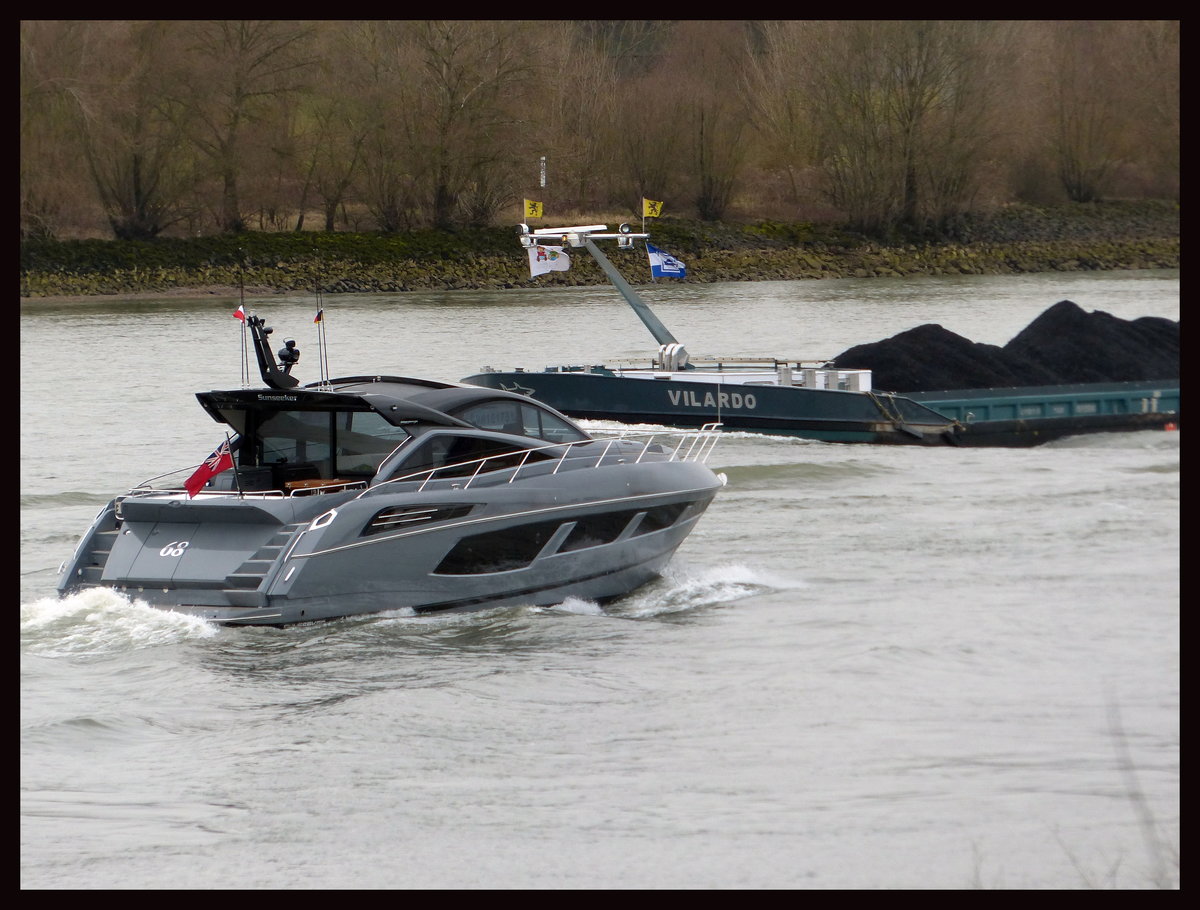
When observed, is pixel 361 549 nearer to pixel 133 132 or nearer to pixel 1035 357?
pixel 1035 357

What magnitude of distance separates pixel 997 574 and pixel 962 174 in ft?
174

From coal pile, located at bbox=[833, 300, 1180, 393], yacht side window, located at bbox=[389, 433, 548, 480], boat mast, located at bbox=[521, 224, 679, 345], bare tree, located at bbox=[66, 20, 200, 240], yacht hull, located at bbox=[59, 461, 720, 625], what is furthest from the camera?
bare tree, located at bbox=[66, 20, 200, 240]

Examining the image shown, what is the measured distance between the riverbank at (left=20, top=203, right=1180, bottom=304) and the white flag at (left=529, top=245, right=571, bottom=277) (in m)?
34.2

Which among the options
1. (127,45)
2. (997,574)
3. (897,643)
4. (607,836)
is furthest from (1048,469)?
(127,45)

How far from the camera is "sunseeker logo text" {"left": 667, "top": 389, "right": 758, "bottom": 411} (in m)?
26.1

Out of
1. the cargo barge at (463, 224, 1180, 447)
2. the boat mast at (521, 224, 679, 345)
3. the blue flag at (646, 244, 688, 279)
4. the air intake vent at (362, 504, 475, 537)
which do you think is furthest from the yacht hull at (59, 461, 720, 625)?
the blue flag at (646, 244, 688, 279)

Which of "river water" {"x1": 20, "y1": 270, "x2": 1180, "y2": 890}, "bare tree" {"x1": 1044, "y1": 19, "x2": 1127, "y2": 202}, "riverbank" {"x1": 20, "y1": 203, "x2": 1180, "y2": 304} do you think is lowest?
"river water" {"x1": 20, "y1": 270, "x2": 1180, "y2": 890}

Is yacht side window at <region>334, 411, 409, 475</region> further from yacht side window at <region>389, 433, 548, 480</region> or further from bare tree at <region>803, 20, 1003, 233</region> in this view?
bare tree at <region>803, 20, 1003, 233</region>

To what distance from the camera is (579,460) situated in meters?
14.4

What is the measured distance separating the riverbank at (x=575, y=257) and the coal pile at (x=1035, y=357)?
32348 mm

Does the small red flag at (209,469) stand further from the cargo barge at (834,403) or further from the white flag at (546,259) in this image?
the white flag at (546,259)

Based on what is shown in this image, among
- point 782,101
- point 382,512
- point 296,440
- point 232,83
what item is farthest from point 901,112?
point 382,512

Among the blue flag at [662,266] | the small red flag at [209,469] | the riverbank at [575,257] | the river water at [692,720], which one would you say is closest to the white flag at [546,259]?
the blue flag at [662,266]
